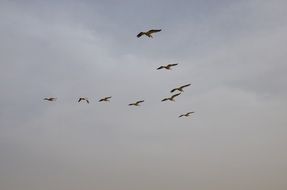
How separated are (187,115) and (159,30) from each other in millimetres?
37019

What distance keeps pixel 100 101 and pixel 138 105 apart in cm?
867

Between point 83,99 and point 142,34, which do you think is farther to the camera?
point 83,99

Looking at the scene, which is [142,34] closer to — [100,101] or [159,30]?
[159,30]

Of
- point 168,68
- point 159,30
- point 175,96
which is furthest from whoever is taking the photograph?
point 175,96

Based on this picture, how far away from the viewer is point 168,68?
86.6m

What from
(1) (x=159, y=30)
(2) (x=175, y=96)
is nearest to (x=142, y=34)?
(1) (x=159, y=30)

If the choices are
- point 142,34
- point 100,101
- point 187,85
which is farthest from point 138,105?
point 142,34

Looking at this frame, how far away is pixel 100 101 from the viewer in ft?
331

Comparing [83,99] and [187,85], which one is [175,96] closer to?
[187,85]

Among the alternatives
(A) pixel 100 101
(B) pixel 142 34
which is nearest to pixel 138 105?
(A) pixel 100 101

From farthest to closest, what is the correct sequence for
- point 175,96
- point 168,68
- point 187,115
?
point 187,115
point 175,96
point 168,68

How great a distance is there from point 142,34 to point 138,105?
28.2 metres

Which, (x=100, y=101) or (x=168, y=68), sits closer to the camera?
(x=168, y=68)

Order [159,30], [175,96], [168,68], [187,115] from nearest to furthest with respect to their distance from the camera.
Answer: [159,30]
[168,68]
[175,96]
[187,115]
